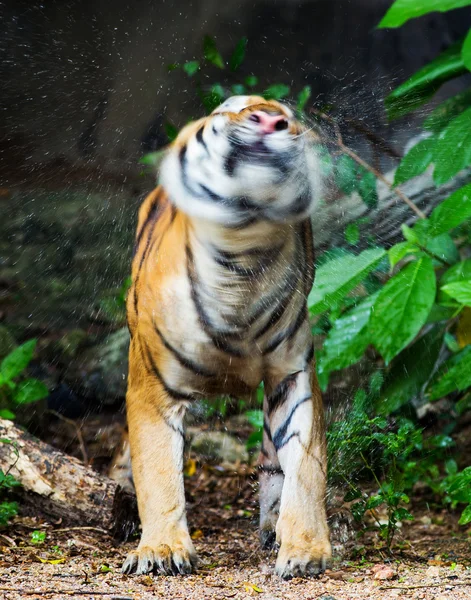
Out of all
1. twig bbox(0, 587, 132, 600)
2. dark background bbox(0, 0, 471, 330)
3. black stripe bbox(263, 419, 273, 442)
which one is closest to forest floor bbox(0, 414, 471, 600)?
twig bbox(0, 587, 132, 600)

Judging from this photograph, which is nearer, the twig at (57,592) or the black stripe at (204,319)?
the twig at (57,592)

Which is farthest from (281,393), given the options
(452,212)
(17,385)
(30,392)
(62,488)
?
(17,385)

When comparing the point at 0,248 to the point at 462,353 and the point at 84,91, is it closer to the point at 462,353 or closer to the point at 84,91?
the point at 84,91

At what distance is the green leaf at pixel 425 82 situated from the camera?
3.51 meters

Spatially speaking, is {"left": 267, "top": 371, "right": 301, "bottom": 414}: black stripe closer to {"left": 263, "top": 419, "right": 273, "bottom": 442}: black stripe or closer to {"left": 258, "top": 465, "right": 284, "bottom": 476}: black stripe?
{"left": 263, "top": 419, "right": 273, "bottom": 442}: black stripe

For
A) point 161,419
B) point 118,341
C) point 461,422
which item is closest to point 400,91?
point 161,419

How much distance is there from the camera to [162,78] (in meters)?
5.90

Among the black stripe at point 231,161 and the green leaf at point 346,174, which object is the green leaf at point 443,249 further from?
the black stripe at point 231,161

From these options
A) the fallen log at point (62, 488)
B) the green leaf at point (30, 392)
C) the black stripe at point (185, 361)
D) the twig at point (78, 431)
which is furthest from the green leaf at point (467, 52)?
the twig at point (78, 431)

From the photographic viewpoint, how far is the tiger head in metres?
2.46

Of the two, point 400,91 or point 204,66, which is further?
point 204,66

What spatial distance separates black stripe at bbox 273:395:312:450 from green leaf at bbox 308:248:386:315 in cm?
31

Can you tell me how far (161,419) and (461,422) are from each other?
241 cm

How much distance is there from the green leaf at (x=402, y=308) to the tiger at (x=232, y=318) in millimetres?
260
